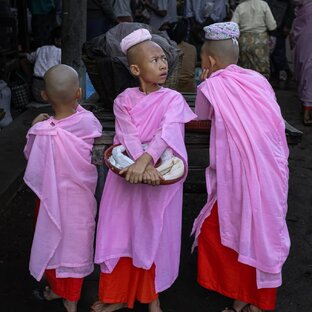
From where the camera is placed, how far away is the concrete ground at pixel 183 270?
2834 mm

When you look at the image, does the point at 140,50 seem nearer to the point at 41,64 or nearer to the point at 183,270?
the point at 183,270

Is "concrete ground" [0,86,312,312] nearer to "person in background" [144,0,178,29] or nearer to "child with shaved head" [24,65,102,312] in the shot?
"child with shaved head" [24,65,102,312]

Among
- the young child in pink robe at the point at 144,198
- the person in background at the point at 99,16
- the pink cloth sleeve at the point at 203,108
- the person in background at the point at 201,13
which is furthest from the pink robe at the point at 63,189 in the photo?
the person in background at the point at 201,13

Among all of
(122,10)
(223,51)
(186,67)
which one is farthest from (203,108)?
(122,10)

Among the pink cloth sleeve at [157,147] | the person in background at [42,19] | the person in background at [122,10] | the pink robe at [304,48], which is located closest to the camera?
the pink cloth sleeve at [157,147]

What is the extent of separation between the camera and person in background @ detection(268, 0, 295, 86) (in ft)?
27.6

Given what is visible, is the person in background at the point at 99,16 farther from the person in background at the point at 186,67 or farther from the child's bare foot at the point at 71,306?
the child's bare foot at the point at 71,306

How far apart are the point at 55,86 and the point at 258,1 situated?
5.79m

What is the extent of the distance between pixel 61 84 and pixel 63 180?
18.2 inches

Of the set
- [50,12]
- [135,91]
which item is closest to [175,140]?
[135,91]

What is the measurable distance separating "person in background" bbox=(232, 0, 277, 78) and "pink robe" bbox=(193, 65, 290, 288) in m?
5.12

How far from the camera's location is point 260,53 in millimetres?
7477

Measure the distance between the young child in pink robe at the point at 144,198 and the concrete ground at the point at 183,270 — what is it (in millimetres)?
387

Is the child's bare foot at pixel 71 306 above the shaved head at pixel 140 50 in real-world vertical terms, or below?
below
